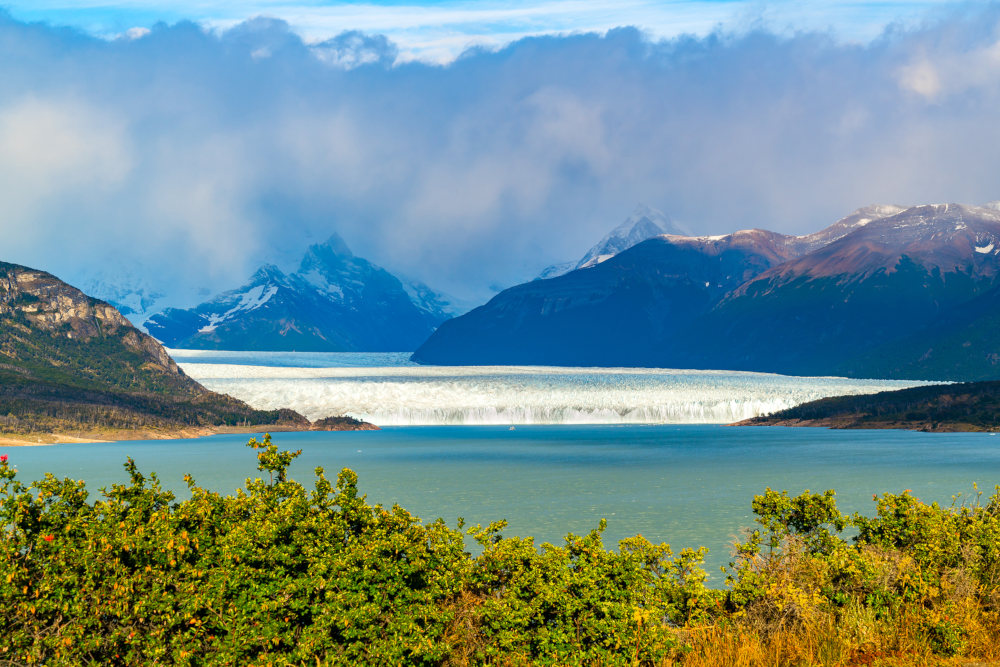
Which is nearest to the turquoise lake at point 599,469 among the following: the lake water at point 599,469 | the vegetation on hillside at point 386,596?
the lake water at point 599,469

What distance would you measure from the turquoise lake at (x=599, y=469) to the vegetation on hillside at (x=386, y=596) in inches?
662

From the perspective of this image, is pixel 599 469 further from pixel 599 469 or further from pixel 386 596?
pixel 386 596

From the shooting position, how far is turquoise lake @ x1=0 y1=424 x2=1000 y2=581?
6494cm

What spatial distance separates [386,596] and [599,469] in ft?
306

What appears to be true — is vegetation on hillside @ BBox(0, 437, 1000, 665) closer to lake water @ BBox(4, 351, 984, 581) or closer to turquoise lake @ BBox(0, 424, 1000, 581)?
lake water @ BBox(4, 351, 984, 581)

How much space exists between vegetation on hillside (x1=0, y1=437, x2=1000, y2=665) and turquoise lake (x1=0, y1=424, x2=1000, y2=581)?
1681 centimetres

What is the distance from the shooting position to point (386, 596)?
50.7 ft

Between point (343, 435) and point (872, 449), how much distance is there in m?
100

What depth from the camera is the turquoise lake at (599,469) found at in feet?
213

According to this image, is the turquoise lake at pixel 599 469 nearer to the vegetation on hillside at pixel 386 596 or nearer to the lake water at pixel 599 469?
the lake water at pixel 599 469

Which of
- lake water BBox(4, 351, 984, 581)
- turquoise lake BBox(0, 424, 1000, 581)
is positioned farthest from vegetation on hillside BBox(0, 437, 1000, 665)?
turquoise lake BBox(0, 424, 1000, 581)

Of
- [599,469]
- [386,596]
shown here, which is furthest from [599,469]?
[386,596]

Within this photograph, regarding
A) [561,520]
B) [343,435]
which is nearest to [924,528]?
[561,520]

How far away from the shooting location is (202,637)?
14.9m
